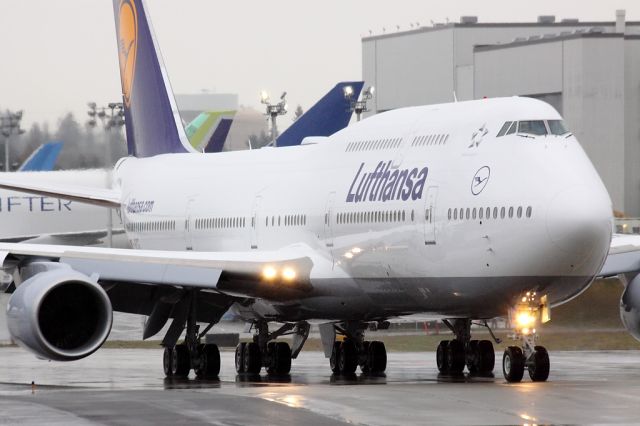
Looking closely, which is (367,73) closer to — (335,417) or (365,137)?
(365,137)

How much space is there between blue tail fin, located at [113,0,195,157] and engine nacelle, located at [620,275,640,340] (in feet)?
40.3

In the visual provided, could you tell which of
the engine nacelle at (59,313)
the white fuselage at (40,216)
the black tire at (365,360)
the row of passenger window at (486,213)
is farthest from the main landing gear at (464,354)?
the white fuselage at (40,216)

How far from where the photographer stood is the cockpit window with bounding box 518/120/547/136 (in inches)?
865

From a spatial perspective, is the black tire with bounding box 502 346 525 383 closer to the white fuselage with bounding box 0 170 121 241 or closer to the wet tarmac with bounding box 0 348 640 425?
the wet tarmac with bounding box 0 348 640 425

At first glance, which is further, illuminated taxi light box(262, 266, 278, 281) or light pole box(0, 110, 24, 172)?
light pole box(0, 110, 24, 172)

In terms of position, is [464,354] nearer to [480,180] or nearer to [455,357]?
[455,357]

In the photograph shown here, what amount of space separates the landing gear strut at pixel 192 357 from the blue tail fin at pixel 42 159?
51076 mm

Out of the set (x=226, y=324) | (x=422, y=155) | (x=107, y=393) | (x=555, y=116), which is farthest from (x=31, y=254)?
(x=226, y=324)

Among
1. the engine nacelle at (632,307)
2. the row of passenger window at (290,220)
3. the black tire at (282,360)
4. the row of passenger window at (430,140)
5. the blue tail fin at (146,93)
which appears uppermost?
the blue tail fin at (146,93)

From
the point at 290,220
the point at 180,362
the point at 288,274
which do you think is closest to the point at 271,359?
the point at 180,362

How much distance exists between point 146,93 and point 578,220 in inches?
632

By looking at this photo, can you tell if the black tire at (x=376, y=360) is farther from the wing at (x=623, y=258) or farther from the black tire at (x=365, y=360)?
the wing at (x=623, y=258)

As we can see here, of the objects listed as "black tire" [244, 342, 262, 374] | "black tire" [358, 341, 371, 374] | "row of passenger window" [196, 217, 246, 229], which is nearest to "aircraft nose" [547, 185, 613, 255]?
"black tire" [358, 341, 371, 374]

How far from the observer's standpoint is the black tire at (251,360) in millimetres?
27984
